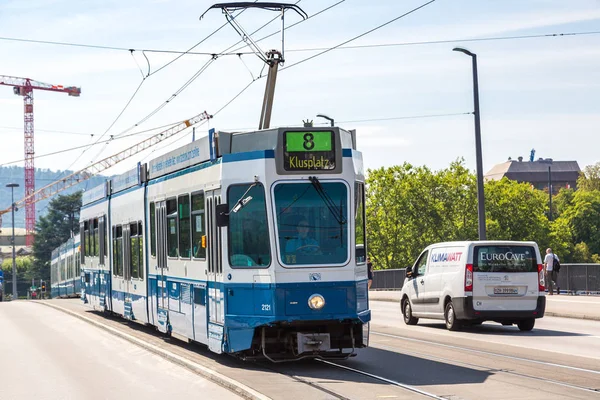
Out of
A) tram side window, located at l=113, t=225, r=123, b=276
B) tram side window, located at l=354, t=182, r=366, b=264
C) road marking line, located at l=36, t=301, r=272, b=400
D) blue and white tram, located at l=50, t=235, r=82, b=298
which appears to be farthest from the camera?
blue and white tram, located at l=50, t=235, r=82, b=298

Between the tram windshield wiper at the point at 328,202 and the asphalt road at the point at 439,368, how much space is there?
2002 mm

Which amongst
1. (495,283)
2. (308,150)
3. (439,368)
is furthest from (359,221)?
(495,283)

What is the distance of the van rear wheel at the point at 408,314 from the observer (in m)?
24.3

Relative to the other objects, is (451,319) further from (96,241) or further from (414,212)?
(414,212)

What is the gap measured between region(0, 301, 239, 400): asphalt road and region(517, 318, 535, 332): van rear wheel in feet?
26.3

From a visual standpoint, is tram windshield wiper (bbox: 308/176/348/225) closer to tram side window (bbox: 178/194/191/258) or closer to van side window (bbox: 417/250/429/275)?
tram side window (bbox: 178/194/191/258)

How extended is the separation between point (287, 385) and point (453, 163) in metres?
86.9

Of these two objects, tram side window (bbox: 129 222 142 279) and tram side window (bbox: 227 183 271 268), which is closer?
tram side window (bbox: 227 183 271 268)

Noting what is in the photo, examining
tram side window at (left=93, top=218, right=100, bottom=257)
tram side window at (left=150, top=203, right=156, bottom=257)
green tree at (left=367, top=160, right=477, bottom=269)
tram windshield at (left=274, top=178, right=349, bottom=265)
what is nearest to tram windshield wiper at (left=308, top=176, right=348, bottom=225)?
tram windshield at (left=274, top=178, right=349, bottom=265)

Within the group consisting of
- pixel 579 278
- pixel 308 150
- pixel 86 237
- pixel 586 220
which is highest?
pixel 586 220

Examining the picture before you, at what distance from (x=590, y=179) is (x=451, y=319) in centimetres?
12046

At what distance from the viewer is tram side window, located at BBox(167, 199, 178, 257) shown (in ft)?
57.9

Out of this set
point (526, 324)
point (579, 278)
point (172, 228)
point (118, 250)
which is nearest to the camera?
point (172, 228)

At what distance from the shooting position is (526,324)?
21875 millimetres
